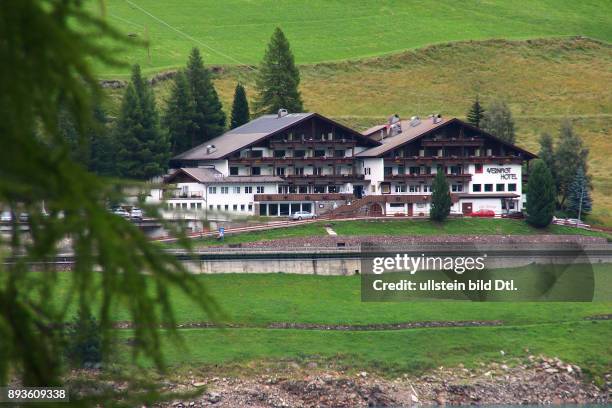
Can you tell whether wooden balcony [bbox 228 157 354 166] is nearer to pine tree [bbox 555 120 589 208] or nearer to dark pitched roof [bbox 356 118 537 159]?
dark pitched roof [bbox 356 118 537 159]

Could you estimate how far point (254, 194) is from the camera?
101 meters

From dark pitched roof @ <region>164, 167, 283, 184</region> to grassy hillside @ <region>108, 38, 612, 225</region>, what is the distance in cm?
→ 3857

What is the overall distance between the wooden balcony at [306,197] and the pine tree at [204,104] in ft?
40.7

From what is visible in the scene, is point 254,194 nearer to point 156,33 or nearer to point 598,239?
point 598,239

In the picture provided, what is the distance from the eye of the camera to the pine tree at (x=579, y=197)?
10462 centimetres

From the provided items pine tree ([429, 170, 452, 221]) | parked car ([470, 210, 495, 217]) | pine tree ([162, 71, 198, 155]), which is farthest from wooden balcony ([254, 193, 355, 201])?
pine tree ([162, 71, 198, 155])

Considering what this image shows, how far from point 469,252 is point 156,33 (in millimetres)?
110647

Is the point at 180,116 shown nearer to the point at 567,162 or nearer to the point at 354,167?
the point at 354,167

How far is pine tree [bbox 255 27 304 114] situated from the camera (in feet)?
396

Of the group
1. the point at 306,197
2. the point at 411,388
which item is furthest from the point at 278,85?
the point at 411,388

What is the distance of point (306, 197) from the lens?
3981 inches

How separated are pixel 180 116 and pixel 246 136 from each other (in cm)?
685

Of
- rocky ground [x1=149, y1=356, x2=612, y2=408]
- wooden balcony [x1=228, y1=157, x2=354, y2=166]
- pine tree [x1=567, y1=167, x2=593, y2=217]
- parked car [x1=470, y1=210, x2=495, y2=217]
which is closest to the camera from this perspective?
rocky ground [x1=149, y1=356, x2=612, y2=408]

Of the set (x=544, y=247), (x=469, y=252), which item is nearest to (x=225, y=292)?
(x=469, y=252)
